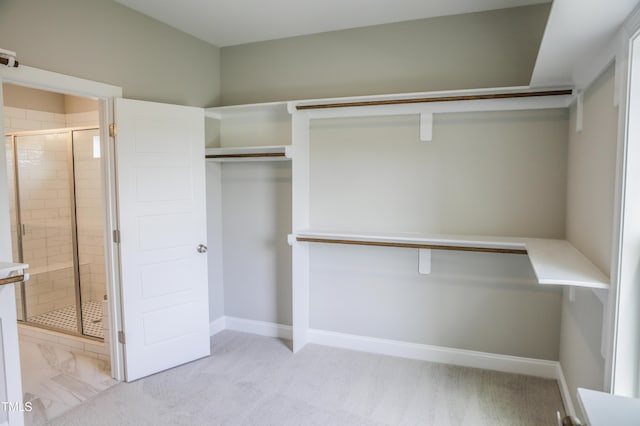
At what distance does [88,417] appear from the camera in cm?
243

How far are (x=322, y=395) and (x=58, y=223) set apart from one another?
313cm

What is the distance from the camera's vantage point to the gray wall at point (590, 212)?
172cm

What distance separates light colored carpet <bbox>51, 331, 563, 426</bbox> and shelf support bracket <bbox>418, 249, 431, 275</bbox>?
2.36ft

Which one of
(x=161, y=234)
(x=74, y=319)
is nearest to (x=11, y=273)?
(x=161, y=234)

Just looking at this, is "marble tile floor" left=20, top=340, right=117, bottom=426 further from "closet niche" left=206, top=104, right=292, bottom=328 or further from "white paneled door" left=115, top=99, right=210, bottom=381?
"closet niche" left=206, top=104, right=292, bottom=328

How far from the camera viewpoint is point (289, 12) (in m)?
2.94

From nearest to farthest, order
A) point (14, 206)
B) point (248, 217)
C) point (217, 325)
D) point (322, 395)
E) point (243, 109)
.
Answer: point (322, 395), point (243, 109), point (248, 217), point (217, 325), point (14, 206)

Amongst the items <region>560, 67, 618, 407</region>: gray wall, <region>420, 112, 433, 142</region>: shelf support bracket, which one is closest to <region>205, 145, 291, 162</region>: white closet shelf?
<region>420, 112, 433, 142</region>: shelf support bracket

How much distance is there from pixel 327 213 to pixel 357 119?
32.0 inches

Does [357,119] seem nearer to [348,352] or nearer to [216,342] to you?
[348,352]

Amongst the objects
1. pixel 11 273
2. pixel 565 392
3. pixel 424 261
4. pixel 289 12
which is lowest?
pixel 565 392

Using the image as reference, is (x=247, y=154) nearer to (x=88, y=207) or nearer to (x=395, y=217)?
(x=395, y=217)

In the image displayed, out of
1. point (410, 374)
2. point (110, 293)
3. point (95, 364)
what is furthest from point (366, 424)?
point (95, 364)

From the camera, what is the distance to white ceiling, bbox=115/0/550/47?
2.76 meters
